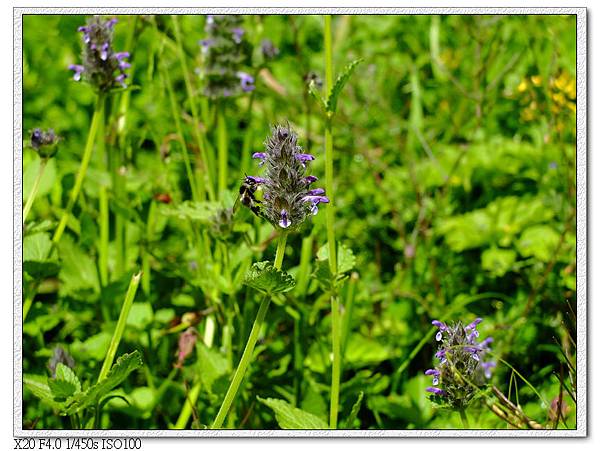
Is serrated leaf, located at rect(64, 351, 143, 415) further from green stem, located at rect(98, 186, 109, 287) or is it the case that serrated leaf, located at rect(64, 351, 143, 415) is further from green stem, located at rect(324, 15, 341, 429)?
green stem, located at rect(98, 186, 109, 287)

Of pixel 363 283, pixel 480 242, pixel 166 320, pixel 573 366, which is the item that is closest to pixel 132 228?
pixel 166 320

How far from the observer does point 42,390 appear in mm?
1259

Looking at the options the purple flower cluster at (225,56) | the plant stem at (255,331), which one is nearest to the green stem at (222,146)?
the purple flower cluster at (225,56)

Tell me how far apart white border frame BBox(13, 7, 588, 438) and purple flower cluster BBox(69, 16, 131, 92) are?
12 cm

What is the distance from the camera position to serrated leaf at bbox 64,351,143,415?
113cm

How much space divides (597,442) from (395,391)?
41 centimetres

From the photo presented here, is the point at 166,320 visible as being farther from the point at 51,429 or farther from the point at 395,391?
the point at 395,391

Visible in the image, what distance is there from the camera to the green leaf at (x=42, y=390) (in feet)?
4.03

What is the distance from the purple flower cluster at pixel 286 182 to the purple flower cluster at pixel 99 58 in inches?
20.9

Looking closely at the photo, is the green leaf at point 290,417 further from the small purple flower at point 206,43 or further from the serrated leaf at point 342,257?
the small purple flower at point 206,43

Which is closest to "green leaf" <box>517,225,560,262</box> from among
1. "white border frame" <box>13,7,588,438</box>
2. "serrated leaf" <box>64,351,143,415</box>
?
"white border frame" <box>13,7,588,438</box>

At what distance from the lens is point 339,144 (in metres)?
2.30

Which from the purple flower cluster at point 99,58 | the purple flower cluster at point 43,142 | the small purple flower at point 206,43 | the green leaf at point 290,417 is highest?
the small purple flower at point 206,43

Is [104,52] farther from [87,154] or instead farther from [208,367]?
[208,367]
